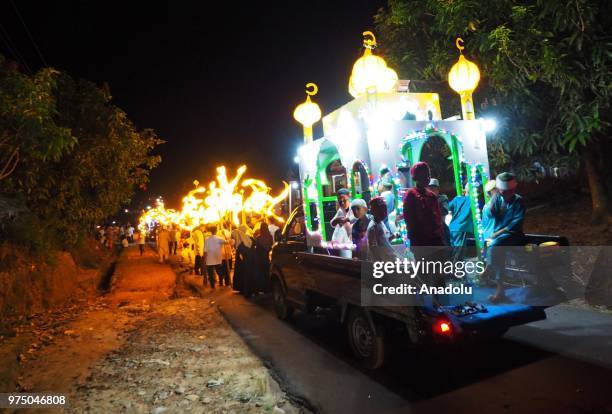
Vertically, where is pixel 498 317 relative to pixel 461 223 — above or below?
below

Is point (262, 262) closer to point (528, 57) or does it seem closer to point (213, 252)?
point (213, 252)

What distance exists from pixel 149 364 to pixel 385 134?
4.60 metres

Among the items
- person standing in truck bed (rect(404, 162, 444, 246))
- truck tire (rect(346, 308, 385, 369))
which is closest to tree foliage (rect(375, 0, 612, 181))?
person standing in truck bed (rect(404, 162, 444, 246))

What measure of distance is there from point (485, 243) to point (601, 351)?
2.03m

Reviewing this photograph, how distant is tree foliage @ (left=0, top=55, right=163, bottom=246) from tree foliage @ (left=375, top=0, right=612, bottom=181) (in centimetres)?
686

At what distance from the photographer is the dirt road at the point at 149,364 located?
433 cm

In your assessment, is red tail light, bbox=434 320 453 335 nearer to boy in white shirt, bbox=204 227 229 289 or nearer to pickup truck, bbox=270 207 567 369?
pickup truck, bbox=270 207 567 369

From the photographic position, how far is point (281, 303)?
7.76m

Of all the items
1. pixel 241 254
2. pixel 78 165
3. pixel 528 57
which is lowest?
pixel 241 254

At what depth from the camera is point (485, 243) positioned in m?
6.33

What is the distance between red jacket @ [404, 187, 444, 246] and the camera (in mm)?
4727

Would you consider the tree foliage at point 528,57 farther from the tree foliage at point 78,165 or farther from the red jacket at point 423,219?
the tree foliage at point 78,165

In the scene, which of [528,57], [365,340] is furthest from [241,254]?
[528,57]

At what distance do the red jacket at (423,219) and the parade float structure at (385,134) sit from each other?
3.55 feet
